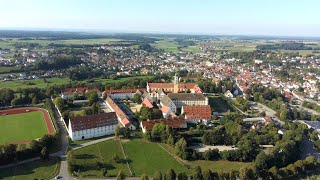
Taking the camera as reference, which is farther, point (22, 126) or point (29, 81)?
point (29, 81)

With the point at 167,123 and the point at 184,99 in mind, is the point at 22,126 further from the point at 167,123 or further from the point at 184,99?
the point at 184,99

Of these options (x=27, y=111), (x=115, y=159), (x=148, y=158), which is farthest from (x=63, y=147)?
(x=27, y=111)

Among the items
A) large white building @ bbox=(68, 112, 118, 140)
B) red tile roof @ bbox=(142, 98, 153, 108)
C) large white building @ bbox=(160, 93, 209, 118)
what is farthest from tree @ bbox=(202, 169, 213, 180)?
large white building @ bbox=(160, 93, 209, 118)

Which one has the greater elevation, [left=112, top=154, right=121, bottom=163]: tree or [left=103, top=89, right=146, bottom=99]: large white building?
[left=103, top=89, right=146, bottom=99]: large white building

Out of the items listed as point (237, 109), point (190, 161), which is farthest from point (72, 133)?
point (237, 109)

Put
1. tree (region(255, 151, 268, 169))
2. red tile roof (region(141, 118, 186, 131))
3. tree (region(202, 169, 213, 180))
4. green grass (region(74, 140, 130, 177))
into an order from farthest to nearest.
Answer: red tile roof (region(141, 118, 186, 131)), tree (region(255, 151, 268, 169)), green grass (region(74, 140, 130, 177)), tree (region(202, 169, 213, 180))

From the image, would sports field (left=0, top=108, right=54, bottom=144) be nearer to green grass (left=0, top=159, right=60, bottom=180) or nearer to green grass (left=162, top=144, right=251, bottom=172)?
green grass (left=0, top=159, right=60, bottom=180)
